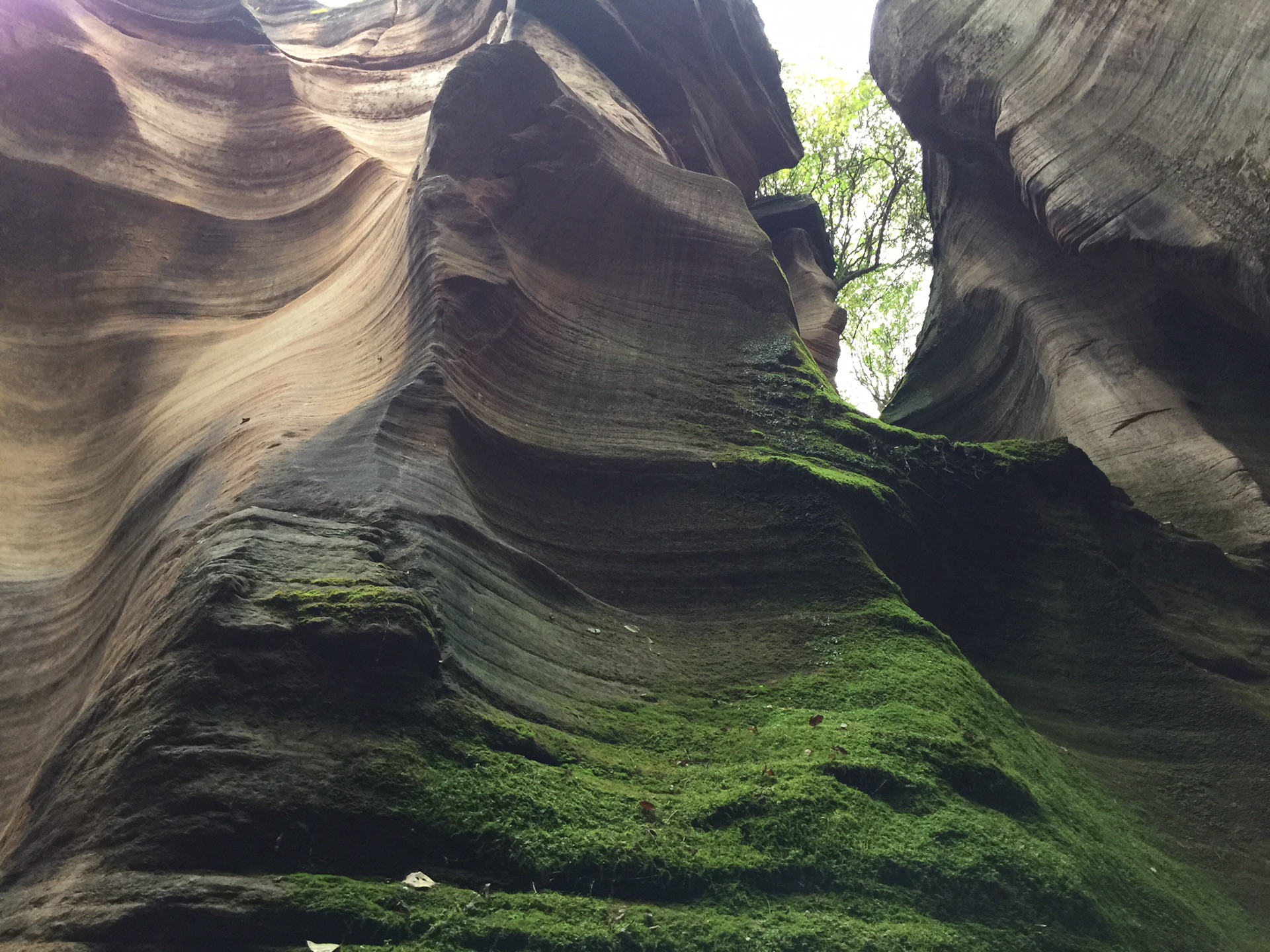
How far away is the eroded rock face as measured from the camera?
740cm

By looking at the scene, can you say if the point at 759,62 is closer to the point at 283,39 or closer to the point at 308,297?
the point at 283,39

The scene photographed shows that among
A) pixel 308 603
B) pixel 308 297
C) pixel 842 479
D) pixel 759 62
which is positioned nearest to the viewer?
pixel 308 603

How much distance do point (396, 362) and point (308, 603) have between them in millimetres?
3045

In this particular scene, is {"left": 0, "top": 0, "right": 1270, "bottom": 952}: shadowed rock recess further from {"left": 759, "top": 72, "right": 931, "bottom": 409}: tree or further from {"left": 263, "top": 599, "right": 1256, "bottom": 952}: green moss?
{"left": 759, "top": 72, "right": 931, "bottom": 409}: tree

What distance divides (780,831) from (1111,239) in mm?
6775

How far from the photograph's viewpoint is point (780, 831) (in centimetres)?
414

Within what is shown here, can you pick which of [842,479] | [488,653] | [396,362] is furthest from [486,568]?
[842,479]

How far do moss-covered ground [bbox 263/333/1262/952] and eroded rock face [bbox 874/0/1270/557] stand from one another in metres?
4.22

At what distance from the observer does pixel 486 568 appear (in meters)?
5.36

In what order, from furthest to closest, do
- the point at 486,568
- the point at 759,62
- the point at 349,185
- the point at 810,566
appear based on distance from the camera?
the point at 759,62 < the point at 349,185 < the point at 810,566 < the point at 486,568

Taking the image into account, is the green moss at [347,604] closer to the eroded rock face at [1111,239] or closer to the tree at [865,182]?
the eroded rock face at [1111,239]

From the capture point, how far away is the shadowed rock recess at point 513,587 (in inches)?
141

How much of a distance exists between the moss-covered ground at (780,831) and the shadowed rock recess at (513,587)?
0.08ft

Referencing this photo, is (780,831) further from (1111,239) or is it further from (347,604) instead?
(1111,239)
